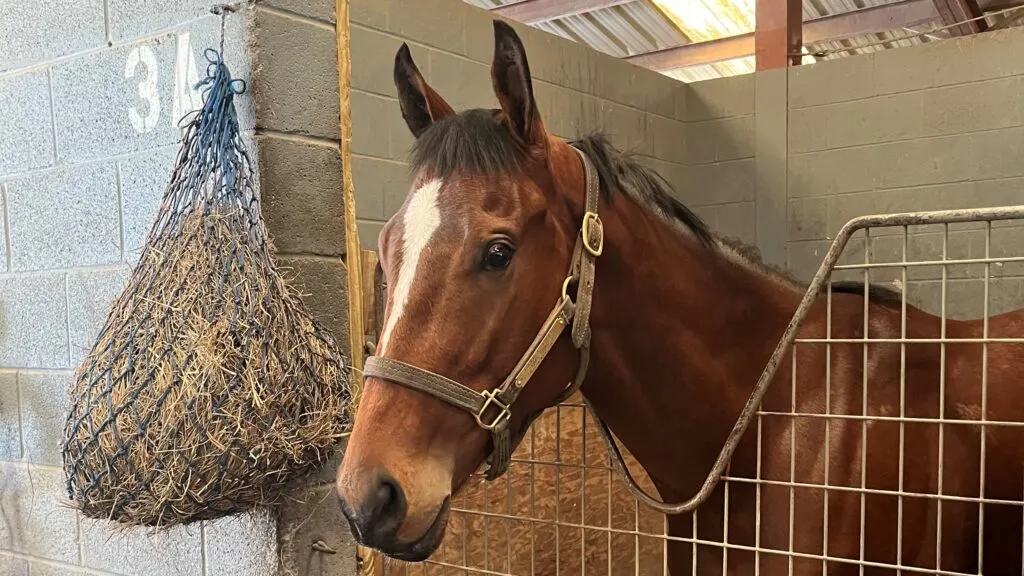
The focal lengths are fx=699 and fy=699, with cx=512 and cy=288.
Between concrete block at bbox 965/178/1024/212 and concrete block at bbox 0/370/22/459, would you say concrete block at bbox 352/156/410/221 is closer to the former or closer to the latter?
concrete block at bbox 0/370/22/459

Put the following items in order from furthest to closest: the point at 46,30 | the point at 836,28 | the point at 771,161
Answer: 1. the point at 836,28
2. the point at 771,161
3. the point at 46,30

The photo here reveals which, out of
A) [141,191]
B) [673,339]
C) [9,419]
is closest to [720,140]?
[673,339]

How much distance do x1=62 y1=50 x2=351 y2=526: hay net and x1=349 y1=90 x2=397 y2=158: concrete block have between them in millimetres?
1026

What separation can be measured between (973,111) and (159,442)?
350 cm

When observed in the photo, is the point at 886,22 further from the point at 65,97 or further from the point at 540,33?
the point at 65,97

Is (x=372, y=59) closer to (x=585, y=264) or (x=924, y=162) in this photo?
(x=585, y=264)

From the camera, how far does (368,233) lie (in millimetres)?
2223

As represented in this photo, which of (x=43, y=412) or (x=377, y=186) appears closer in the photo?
(x=43, y=412)

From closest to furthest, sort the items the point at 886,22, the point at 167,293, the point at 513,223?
the point at 513,223 < the point at 167,293 < the point at 886,22

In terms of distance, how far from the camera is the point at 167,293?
110 cm

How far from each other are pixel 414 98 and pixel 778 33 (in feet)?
9.64

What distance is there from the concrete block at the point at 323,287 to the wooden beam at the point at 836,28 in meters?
4.05

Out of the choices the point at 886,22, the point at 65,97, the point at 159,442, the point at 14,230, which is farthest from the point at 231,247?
the point at 886,22

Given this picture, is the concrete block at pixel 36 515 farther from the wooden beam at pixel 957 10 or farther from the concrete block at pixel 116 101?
the wooden beam at pixel 957 10
